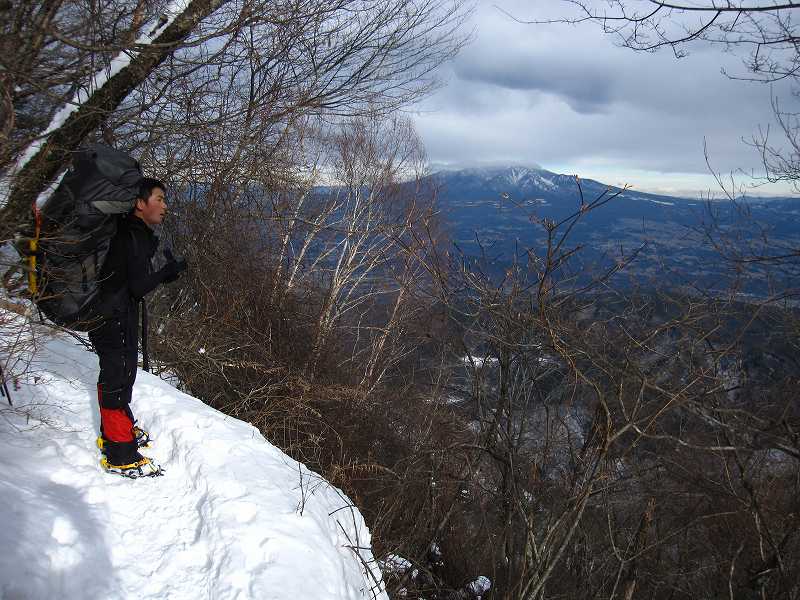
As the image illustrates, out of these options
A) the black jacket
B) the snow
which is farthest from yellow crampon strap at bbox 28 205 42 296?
the snow

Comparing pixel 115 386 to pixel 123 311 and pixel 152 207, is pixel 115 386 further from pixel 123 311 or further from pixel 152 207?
pixel 152 207

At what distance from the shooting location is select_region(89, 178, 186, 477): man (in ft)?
10.0

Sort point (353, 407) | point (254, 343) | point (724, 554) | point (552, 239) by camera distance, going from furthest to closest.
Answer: point (724, 554) < point (353, 407) < point (254, 343) < point (552, 239)

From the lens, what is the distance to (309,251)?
1349 cm

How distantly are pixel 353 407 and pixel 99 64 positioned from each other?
205 inches

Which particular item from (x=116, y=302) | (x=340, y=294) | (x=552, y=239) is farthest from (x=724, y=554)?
(x=116, y=302)

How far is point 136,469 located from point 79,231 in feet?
4.92

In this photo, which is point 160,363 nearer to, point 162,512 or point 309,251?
point 162,512

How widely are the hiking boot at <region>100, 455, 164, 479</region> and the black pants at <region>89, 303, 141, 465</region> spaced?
2 centimetres

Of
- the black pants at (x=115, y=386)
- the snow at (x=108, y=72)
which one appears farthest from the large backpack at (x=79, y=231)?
the snow at (x=108, y=72)

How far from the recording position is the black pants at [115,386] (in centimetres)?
311

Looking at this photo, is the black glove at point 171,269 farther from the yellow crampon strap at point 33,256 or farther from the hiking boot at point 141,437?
the hiking boot at point 141,437

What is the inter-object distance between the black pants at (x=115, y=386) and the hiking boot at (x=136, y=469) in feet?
0.08

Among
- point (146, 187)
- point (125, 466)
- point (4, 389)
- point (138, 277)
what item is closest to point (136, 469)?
point (125, 466)
